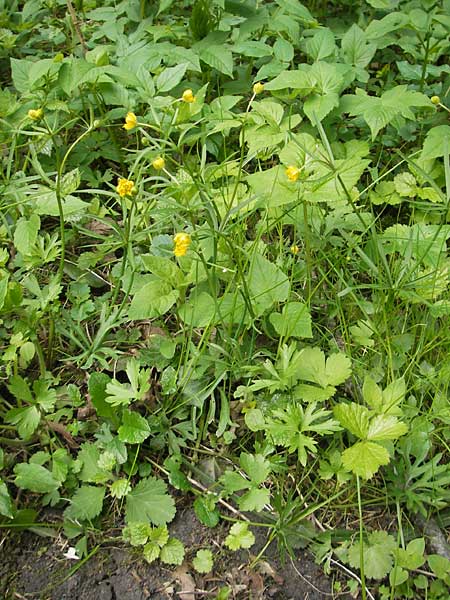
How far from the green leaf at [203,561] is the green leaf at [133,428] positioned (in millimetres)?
280

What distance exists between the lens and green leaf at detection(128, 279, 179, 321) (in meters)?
1.45

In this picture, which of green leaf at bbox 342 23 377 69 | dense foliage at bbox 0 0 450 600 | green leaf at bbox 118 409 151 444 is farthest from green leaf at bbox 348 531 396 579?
green leaf at bbox 342 23 377 69

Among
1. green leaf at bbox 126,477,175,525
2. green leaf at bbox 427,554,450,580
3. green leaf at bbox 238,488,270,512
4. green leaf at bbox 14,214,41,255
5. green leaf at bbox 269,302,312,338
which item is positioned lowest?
green leaf at bbox 427,554,450,580

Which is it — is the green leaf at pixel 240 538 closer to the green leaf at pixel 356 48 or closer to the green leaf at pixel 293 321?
the green leaf at pixel 293 321

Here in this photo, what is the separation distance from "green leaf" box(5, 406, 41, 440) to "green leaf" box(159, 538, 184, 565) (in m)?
0.42

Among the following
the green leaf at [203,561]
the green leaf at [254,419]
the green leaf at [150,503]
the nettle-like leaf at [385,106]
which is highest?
the nettle-like leaf at [385,106]

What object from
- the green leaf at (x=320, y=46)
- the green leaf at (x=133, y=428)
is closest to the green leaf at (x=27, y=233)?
the green leaf at (x=133, y=428)

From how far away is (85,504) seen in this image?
1.34m

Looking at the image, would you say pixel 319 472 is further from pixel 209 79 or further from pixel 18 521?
pixel 209 79

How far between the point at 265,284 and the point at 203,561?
66 cm

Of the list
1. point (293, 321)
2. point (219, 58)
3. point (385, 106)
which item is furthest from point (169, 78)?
point (293, 321)

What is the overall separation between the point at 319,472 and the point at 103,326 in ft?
2.22

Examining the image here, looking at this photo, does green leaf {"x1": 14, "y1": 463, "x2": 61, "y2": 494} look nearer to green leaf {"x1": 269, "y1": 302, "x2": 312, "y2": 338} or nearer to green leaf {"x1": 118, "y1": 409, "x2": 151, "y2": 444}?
green leaf {"x1": 118, "y1": 409, "x2": 151, "y2": 444}

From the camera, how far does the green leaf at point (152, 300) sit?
1.45 metres
